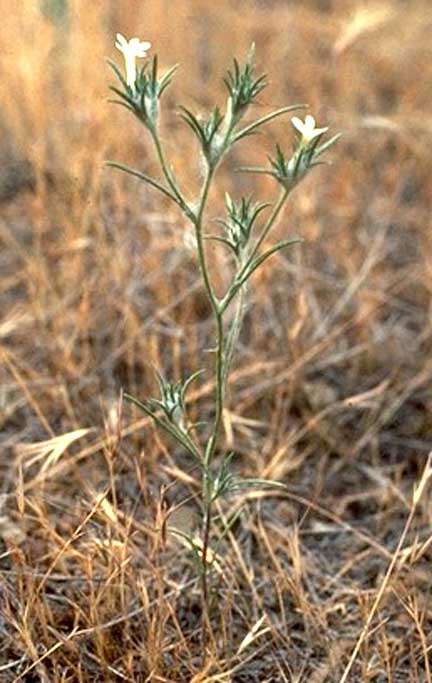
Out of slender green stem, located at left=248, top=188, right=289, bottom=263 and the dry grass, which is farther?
the dry grass

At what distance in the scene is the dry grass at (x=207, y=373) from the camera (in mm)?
1735

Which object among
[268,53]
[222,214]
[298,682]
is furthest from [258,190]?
[298,682]

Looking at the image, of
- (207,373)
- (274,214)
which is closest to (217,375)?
(274,214)

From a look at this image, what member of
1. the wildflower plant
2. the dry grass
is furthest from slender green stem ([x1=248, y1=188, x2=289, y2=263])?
the dry grass

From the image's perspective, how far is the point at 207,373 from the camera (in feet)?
7.90

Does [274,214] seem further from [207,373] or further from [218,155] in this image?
[207,373]

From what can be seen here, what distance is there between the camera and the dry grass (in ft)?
5.69

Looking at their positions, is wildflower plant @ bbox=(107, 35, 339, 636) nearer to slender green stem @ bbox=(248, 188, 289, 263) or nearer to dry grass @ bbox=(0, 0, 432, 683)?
slender green stem @ bbox=(248, 188, 289, 263)

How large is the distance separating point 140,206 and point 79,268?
317 mm

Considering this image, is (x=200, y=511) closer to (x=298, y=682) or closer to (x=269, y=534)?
(x=269, y=534)

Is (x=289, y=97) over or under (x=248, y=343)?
over

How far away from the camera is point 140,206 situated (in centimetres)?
283

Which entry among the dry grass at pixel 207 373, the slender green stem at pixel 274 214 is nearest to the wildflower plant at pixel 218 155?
the slender green stem at pixel 274 214

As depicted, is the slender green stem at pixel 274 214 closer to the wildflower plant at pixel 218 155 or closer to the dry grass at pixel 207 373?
the wildflower plant at pixel 218 155
